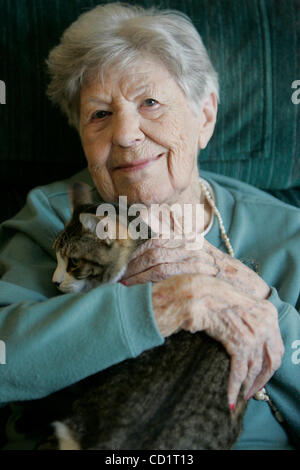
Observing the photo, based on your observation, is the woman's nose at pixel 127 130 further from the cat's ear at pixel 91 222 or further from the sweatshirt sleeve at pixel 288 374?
the sweatshirt sleeve at pixel 288 374

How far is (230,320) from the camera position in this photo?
1.04 meters

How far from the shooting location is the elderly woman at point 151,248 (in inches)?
39.2

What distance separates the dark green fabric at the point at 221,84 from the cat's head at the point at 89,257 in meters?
0.49

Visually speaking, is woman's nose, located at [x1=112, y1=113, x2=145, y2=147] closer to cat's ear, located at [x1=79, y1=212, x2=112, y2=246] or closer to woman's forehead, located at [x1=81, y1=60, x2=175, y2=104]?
woman's forehead, located at [x1=81, y1=60, x2=175, y2=104]

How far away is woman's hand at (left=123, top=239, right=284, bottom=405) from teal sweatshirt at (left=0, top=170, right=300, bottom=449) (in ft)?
0.20

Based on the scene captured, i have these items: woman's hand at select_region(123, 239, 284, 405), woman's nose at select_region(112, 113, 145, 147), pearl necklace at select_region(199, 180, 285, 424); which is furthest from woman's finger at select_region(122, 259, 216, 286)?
woman's nose at select_region(112, 113, 145, 147)

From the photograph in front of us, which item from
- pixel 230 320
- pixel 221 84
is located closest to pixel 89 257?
pixel 230 320

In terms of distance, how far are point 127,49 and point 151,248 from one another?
0.60 m

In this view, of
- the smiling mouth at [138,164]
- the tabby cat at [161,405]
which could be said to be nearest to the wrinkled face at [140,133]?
the smiling mouth at [138,164]

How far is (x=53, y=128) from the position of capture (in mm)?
1635

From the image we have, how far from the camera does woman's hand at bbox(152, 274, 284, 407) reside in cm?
101

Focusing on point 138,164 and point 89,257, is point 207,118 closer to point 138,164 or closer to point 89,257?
point 138,164

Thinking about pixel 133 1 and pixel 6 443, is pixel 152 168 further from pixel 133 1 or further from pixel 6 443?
pixel 6 443
